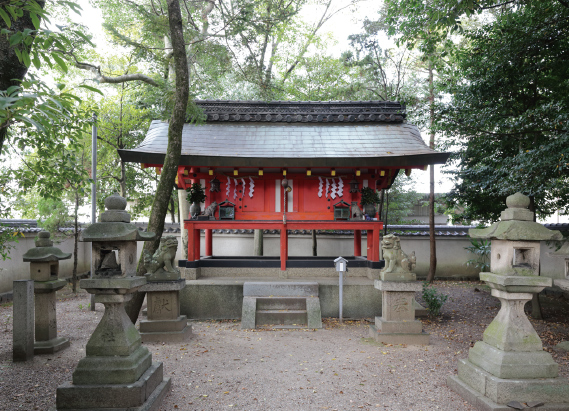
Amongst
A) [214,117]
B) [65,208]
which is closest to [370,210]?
[214,117]

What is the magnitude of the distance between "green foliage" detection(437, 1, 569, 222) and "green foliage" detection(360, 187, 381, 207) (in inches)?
86.2

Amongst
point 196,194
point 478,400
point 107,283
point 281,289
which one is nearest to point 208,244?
point 196,194

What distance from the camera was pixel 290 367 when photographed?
5371mm

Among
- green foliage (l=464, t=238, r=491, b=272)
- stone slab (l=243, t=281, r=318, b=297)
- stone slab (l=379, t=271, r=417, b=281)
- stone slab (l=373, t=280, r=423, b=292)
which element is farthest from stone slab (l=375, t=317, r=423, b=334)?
green foliage (l=464, t=238, r=491, b=272)

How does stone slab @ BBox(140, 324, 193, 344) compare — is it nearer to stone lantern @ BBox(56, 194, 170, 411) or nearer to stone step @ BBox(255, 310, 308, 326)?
stone step @ BBox(255, 310, 308, 326)

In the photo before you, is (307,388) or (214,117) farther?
(214,117)

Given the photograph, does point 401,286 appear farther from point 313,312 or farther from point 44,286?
point 44,286

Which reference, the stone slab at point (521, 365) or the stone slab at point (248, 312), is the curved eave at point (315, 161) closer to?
the stone slab at point (248, 312)

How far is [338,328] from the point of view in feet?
25.0

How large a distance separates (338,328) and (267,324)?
155 cm

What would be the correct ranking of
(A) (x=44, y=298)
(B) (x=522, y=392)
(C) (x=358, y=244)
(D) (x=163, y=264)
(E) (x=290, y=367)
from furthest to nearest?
(C) (x=358, y=244), (D) (x=163, y=264), (A) (x=44, y=298), (E) (x=290, y=367), (B) (x=522, y=392)

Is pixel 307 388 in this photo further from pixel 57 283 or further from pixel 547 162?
pixel 547 162

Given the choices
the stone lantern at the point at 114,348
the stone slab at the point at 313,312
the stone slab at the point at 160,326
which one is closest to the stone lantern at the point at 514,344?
the stone slab at the point at 313,312

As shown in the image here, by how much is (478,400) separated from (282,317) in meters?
4.51
